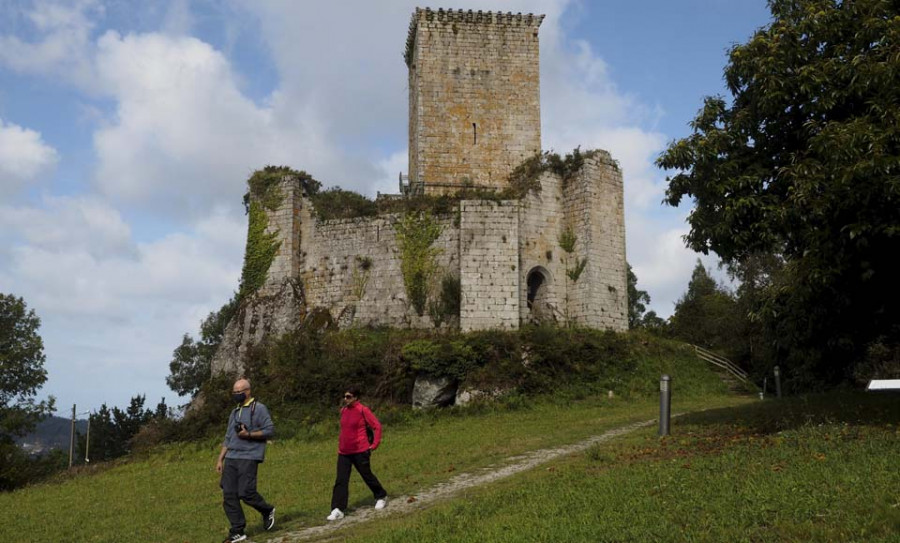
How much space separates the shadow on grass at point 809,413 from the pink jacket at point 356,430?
270 inches

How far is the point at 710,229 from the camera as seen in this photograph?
13.4m

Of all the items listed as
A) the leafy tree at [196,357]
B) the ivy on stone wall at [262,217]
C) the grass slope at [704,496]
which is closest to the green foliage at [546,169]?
the ivy on stone wall at [262,217]

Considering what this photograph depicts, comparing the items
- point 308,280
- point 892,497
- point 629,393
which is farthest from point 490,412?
point 892,497

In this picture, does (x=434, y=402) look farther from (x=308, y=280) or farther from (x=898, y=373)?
(x=898, y=373)

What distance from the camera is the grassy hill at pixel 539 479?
7480 millimetres

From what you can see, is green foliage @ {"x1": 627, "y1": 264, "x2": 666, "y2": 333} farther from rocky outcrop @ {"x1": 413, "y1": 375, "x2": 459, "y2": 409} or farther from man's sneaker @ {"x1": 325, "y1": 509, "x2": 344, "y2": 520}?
man's sneaker @ {"x1": 325, "y1": 509, "x2": 344, "y2": 520}

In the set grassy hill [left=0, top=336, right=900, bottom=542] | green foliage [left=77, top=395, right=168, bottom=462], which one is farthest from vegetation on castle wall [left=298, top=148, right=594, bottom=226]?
green foliage [left=77, top=395, right=168, bottom=462]

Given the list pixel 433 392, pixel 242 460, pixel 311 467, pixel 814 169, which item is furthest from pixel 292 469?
pixel 814 169

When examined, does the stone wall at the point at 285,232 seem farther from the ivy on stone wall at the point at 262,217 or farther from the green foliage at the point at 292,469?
the green foliage at the point at 292,469

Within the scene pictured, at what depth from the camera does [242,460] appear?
9125mm

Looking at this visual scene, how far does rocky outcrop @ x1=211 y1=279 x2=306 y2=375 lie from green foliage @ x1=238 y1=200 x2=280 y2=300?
0.54 meters

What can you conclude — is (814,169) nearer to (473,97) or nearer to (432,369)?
(432,369)

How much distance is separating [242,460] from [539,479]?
12.9 ft

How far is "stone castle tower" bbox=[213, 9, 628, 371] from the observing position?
25781 mm
